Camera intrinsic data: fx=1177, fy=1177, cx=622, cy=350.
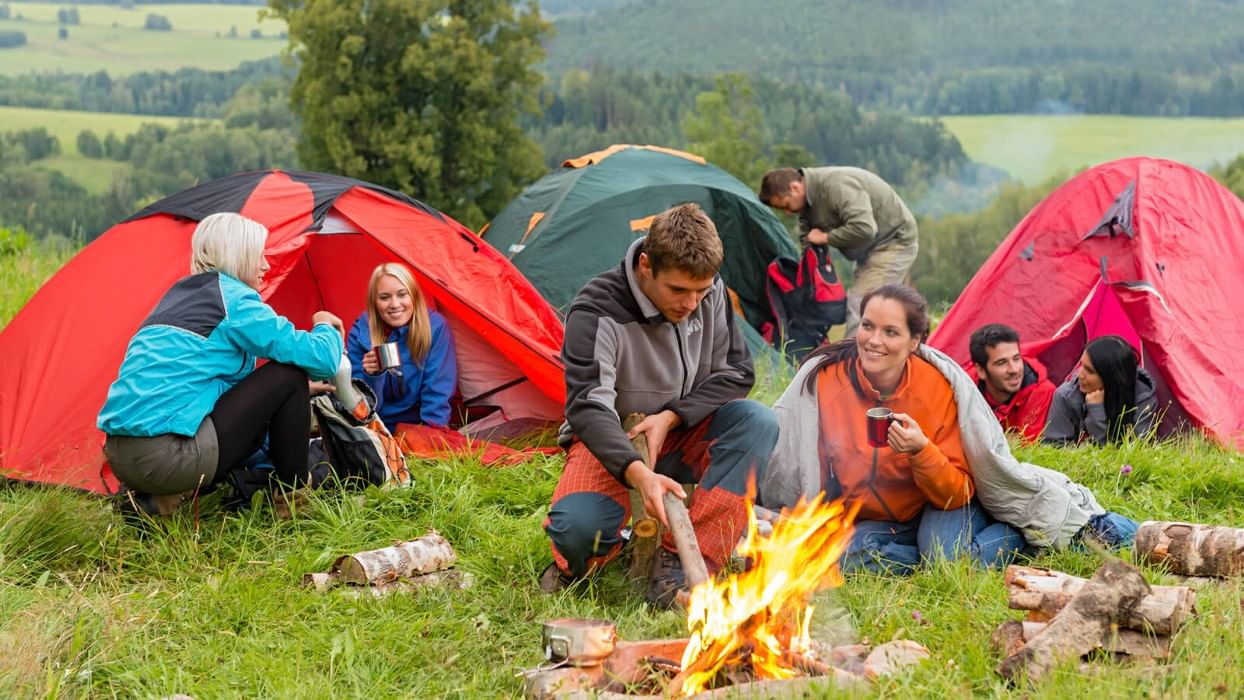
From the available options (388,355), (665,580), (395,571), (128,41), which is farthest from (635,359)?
(128,41)

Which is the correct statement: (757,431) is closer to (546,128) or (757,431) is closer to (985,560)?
(985,560)

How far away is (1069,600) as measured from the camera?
2.82 m

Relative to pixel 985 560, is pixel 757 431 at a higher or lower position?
higher

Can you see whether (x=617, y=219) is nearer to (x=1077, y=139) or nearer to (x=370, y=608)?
(x=370, y=608)

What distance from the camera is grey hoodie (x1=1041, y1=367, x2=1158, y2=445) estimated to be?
5.21m

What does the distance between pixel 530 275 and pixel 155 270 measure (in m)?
2.86

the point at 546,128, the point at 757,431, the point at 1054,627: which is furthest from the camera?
the point at 546,128

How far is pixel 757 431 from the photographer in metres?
3.53

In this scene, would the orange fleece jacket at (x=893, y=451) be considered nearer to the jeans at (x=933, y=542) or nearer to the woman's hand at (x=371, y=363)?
the jeans at (x=933, y=542)

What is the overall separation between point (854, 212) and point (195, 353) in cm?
471

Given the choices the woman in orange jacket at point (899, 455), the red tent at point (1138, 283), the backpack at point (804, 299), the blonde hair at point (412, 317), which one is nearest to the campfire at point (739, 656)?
the woman in orange jacket at point (899, 455)

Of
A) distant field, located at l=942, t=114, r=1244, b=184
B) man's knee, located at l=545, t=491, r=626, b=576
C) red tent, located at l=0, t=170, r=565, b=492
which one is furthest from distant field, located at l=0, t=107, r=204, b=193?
distant field, located at l=942, t=114, r=1244, b=184

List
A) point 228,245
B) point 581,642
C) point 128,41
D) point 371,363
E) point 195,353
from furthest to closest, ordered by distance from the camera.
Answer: point 128,41
point 371,363
point 228,245
point 195,353
point 581,642

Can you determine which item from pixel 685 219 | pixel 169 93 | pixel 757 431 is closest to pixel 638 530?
pixel 757 431
